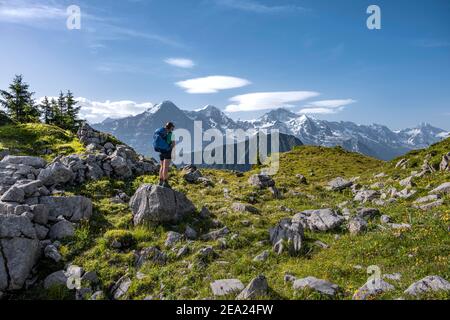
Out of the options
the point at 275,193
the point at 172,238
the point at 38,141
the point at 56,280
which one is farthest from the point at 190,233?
the point at 38,141

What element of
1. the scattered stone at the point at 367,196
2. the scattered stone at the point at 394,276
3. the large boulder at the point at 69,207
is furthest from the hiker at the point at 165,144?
the scattered stone at the point at 367,196

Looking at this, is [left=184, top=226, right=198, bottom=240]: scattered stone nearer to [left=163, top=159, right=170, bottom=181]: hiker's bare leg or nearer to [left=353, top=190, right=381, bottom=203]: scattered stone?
[left=163, top=159, right=170, bottom=181]: hiker's bare leg

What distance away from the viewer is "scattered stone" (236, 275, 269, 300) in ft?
35.3

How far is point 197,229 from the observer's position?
17.9 meters

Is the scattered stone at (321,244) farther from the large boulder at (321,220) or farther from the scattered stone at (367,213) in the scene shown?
the scattered stone at (367,213)

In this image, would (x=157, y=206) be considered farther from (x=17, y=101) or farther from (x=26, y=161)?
(x=17, y=101)

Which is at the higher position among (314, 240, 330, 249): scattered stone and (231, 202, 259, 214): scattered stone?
(231, 202, 259, 214): scattered stone

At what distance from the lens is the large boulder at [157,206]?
1808 cm

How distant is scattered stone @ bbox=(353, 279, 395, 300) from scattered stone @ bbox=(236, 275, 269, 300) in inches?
109

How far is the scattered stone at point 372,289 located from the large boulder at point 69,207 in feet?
44.6

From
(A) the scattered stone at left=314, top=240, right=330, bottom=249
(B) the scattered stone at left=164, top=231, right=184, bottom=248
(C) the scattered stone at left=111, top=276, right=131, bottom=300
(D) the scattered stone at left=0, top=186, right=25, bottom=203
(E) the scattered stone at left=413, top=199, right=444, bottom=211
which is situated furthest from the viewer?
(E) the scattered stone at left=413, top=199, right=444, bottom=211

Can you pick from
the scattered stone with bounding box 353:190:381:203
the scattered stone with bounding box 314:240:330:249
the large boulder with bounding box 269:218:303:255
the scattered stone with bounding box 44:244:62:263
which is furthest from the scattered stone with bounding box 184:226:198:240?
the scattered stone with bounding box 353:190:381:203

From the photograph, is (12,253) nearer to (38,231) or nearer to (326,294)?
(38,231)
